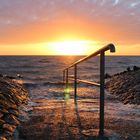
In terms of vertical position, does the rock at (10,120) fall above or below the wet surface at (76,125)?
above

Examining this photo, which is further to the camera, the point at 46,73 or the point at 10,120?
the point at 46,73

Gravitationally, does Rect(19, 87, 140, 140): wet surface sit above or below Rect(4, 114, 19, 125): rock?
below

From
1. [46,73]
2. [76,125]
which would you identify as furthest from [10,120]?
[46,73]

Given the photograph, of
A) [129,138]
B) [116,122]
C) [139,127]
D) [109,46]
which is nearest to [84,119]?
[116,122]

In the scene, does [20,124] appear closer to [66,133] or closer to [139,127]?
[66,133]

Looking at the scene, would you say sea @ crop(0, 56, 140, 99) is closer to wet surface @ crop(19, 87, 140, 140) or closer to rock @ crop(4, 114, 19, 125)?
wet surface @ crop(19, 87, 140, 140)

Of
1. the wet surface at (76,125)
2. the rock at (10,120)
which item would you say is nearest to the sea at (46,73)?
the wet surface at (76,125)

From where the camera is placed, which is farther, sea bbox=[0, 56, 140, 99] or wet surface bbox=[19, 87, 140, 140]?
sea bbox=[0, 56, 140, 99]

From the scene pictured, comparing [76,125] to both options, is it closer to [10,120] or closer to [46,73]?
[10,120]

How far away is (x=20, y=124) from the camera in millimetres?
6051

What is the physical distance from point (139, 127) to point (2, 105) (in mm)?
2954

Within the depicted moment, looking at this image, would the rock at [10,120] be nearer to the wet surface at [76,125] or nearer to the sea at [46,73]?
the wet surface at [76,125]

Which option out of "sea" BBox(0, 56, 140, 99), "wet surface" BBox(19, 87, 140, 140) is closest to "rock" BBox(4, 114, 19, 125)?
"wet surface" BBox(19, 87, 140, 140)

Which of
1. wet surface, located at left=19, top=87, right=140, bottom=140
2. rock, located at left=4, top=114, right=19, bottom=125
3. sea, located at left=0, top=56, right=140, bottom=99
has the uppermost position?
rock, located at left=4, top=114, right=19, bottom=125
